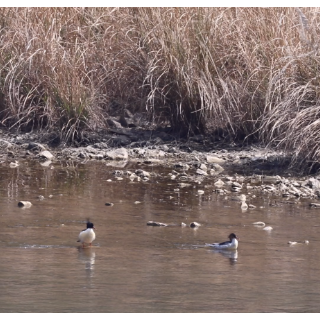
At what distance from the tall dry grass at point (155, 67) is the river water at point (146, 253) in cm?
201

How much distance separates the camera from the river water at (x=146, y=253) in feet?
18.1

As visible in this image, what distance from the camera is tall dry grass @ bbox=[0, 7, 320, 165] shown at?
11.2 m

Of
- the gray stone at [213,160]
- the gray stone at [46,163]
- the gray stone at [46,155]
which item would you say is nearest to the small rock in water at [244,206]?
the gray stone at [213,160]

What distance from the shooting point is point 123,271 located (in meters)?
6.14

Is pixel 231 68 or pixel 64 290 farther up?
pixel 231 68

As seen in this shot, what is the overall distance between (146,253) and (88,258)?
44 centimetres

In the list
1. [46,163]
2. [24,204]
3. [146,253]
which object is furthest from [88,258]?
[46,163]

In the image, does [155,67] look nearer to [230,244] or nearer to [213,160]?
[213,160]

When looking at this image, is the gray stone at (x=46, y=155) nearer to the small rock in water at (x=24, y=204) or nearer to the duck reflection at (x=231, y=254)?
the small rock in water at (x=24, y=204)

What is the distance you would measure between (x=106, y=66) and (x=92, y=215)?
4.32m

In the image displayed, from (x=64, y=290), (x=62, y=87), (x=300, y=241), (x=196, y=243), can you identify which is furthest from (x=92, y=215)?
(x=62, y=87)

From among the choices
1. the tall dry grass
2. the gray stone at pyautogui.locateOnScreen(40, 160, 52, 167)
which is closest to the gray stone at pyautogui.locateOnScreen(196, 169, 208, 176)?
the tall dry grass

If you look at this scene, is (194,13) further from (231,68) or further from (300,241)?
(300,241)
